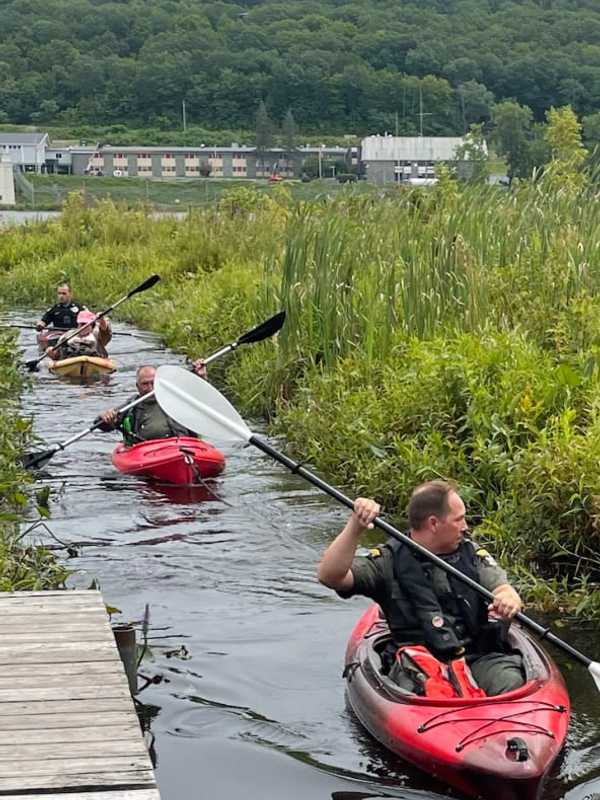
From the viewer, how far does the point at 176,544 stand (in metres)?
8.67

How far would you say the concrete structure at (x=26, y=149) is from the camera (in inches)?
3066

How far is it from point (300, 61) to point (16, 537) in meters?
74.0

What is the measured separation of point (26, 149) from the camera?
80625 mm

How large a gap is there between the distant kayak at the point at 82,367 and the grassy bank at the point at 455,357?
1.43m

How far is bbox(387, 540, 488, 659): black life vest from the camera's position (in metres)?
5.50

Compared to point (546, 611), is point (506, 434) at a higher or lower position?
higher

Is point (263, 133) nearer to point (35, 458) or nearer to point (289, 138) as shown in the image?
point (289, 138)

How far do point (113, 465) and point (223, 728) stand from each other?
5.29 metres

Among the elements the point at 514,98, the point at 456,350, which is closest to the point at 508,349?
the point at 456,350

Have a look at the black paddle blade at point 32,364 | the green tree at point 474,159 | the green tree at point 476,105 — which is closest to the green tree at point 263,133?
the green tree at point 476,105

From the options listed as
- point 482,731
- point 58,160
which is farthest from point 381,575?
point 58,160

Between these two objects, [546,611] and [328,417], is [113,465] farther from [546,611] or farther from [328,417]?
[546,611]

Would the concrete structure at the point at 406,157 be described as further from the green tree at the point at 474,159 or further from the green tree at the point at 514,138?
the green tree at the point at 514,138

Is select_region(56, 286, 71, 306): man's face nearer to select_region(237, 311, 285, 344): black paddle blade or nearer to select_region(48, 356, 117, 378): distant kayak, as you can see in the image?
select_region(48, 356, 117, 378): distant kayak
